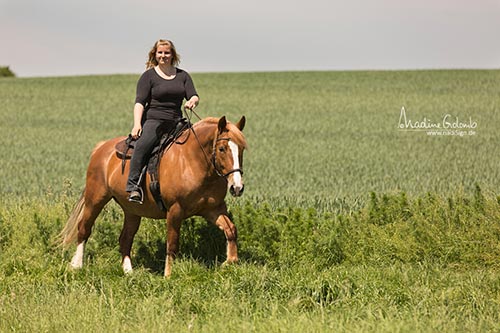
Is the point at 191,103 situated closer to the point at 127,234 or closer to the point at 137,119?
the point at 137,119

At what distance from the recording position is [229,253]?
10.0 m

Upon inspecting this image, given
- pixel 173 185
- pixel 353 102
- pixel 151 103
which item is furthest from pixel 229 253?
pixel 353 102

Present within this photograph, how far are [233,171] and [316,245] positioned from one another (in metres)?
2.38

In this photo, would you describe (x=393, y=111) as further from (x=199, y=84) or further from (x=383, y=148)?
(x=199, y=84)

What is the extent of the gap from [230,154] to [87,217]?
10.3 ft

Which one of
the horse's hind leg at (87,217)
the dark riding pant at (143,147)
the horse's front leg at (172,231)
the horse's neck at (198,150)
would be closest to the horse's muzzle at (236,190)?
the horse's neck at (198,150)

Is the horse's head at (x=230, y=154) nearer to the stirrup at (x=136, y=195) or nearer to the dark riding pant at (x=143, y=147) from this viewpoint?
the dark riding pant at (x=143, y=147)

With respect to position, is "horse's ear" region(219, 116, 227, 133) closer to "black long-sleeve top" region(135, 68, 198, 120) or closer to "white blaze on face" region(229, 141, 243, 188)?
"white blaze on face" region(229, 141, 243, 188)

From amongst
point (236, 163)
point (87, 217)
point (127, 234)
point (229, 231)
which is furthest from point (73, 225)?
point (236, 163)

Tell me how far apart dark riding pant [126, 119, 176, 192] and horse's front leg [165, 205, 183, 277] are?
0.59 metres

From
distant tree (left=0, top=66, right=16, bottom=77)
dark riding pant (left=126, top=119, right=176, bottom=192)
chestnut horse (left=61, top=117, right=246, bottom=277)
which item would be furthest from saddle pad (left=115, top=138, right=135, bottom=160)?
distant tree (left=0, top=66, right=16, bottom=77)

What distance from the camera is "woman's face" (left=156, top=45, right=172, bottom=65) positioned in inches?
401

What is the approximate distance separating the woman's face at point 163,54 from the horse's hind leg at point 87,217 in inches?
89.8

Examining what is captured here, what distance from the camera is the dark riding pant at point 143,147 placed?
10180mm
